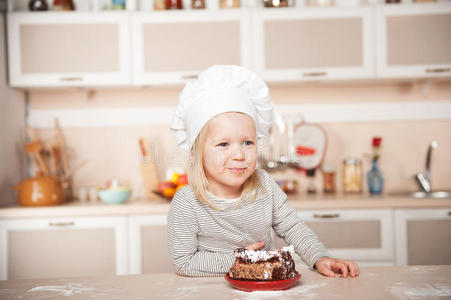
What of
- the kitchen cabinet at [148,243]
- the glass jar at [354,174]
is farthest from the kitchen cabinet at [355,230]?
the kitchen cabinet at [148,243]

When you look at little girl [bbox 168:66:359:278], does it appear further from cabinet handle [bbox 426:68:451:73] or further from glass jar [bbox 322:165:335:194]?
cabinet handle [bbox 426:68:451:73]

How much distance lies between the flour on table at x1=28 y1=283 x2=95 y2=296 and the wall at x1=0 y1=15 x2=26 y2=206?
173 cm

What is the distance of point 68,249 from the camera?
2.27m

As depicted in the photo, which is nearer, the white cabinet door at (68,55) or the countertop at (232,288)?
the countertop at (232,288)

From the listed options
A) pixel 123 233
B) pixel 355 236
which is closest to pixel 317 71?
pixel 355 236

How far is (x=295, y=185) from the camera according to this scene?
2.67 meters

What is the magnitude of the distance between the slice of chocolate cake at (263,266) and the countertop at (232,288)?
0.10ft

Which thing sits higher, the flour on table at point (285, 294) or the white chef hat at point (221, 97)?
the white chef hat at point (221, 97)

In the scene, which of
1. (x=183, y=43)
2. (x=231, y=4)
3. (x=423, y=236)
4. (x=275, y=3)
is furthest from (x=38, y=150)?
(x=423, y=236)

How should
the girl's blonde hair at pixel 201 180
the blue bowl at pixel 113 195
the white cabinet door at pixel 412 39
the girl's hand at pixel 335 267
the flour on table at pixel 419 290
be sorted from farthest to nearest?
the white cabinet door at pixel 412 39, the blue bowl at pixel 113 195, the girl's blonde hair at pixel 201 180, the girl's hand at pixel 335 267, the flour on table at pixel 419 290

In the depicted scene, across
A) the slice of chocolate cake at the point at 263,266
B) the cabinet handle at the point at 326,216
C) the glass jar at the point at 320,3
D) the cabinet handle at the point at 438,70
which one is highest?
the glass jar at the point at 320,3

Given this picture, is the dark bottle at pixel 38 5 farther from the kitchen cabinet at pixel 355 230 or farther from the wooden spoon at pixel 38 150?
the kitchen cabinet at pixel 355 230

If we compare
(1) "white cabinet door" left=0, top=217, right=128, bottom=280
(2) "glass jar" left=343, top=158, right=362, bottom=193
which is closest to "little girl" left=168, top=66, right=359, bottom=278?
(1) "white cabinet door" left=0, top=217, right=128, bottom=280

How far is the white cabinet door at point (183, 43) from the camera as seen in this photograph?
2477 millimetres
